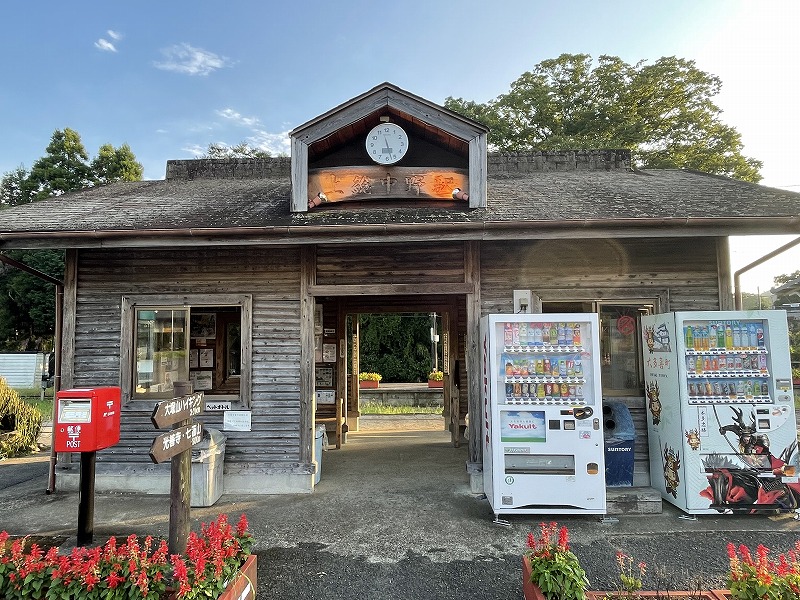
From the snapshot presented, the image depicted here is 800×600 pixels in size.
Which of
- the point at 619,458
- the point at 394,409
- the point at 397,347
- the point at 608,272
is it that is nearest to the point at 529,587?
the point at 619,458

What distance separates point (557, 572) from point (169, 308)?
598 cm

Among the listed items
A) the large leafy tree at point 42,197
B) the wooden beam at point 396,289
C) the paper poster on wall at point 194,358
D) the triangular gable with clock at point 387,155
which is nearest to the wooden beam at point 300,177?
the triangular gable with clock at point 387,155

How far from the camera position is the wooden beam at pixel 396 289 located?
630 cm

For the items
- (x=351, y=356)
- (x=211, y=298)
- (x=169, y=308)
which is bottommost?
(x=351, y=356)

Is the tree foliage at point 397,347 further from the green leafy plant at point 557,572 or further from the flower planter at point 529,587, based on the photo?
the green leafy plant at point 557,572

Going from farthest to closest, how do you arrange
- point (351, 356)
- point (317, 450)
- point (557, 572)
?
point (351, 356) → point (317, 450) → point (557, 572)

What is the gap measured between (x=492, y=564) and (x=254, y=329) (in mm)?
4277

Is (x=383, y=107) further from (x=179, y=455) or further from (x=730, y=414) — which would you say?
(x=730, y=414)

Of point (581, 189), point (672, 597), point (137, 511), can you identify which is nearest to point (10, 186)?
point (137, 511)

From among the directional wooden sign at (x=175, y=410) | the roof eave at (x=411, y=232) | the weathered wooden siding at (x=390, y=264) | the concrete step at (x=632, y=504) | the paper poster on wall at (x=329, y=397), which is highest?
the roof eave at (x=411, y=232)

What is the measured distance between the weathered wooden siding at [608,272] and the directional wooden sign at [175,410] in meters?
3.94

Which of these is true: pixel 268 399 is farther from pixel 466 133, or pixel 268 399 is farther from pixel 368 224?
pixel 466 133

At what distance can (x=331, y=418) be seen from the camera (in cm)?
895

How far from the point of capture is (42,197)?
25.7m
